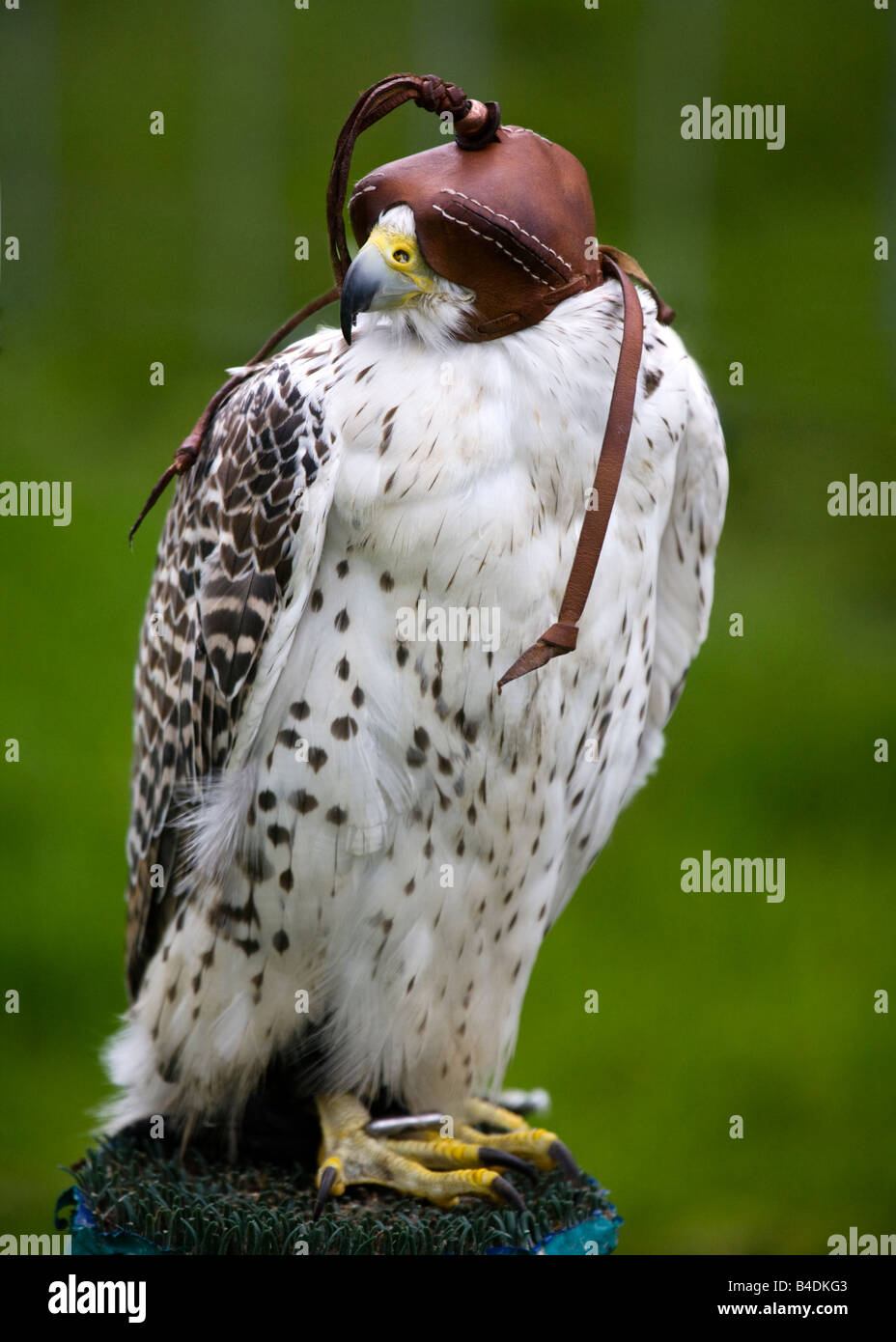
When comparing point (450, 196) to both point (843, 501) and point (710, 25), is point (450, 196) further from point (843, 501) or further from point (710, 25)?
point (710, 25)

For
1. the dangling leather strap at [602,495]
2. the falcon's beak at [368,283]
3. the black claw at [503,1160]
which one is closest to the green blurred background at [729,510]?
the black claw at [503,1160]

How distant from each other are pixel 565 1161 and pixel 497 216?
1.51 meters

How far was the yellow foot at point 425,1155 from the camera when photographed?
216 centimetres

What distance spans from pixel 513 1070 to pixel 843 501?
2813 millimetres

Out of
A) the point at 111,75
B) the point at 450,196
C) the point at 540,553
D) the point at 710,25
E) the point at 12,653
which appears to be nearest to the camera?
the point at 450,196

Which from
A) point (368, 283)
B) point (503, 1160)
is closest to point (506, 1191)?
point (503, 1160)

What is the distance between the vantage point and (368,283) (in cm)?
171

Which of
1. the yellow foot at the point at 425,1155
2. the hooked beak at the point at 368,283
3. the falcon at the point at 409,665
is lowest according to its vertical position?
the yellow foot at the point at 425,1155

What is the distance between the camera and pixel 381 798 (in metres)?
1.96

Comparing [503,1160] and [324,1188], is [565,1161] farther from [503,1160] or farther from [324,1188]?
[324,1188]

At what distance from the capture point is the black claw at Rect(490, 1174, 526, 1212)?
213cm

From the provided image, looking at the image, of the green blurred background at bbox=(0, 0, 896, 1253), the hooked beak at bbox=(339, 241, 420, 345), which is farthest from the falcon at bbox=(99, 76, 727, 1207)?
the green blurred background at bbox=(0, 0, 896, 1253)

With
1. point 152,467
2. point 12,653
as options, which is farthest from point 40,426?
point 12,653

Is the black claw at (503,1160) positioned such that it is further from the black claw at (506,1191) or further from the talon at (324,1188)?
the talon at (324,1188)
